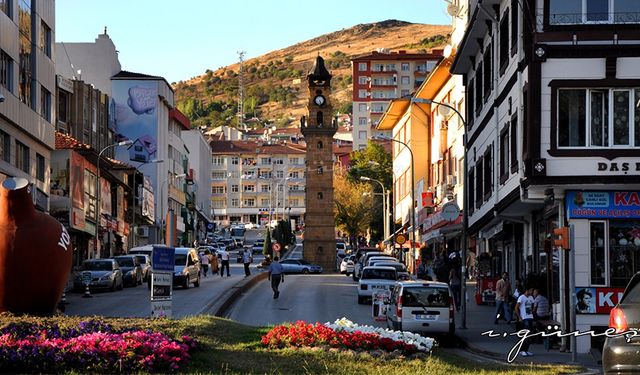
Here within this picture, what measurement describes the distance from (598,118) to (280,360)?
513 inches

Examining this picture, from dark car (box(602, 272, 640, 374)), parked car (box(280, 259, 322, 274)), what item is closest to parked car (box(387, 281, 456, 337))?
dark car (box(602, 272, 640, 374))

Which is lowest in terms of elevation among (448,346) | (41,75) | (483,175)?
(448,346)

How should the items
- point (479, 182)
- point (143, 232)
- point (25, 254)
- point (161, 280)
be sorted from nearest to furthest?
point (25, 254) → point (161, 280) → point (479, 182) → point (143, 232)

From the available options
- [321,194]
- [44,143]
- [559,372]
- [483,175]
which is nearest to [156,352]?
[559,372]

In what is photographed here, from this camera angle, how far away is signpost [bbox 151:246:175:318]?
98.5ft

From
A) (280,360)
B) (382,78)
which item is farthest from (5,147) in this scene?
(382,78)

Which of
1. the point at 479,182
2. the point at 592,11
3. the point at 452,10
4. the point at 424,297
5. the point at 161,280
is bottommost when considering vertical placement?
A: the point at 424,297

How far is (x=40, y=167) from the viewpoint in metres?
59.5

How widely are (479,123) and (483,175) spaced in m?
2.18

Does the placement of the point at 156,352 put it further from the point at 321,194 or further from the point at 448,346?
the point at 321,194

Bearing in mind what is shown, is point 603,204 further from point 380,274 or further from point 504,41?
point 380,274

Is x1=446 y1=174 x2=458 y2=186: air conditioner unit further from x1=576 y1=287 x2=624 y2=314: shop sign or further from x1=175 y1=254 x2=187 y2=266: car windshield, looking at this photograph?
x1=576 y1=287 x2=624 y2=314: shop sign

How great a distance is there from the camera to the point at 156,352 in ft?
56.8

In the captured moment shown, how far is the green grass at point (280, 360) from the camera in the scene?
18.2 meters
